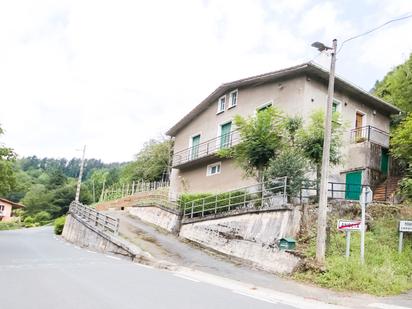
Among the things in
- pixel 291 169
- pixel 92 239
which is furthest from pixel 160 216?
pixel 291 169

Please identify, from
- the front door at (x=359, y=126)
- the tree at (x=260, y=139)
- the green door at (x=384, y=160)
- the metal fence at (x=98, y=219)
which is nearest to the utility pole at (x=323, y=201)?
the tree at (x=260, y=139)

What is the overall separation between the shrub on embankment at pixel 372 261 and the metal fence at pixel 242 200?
255 centimetres

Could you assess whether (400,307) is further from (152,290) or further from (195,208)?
(195,208)

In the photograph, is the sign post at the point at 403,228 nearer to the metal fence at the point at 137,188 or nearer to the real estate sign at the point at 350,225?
the real estate sign at the point at 350,225

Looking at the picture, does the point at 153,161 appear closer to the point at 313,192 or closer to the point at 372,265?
the point at 313,192

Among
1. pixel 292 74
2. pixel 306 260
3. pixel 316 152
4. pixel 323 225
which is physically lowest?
pixel 306 260

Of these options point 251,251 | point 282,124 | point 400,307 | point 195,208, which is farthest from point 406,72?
point 400,307

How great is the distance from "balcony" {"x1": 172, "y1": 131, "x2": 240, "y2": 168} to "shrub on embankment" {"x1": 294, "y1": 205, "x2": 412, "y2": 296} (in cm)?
1141

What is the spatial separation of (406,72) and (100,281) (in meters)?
26.8

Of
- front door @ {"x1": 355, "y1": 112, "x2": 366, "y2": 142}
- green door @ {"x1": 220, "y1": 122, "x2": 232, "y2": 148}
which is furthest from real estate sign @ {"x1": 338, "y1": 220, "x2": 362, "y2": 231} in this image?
green door @ {"x1": 220, "y1": 122, "x2": 232, "y2": 148}

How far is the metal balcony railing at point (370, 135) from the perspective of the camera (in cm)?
2347

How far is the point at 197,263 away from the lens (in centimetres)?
1499

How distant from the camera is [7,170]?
19.8m

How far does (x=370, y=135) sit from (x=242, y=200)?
Result: 9416 mm
